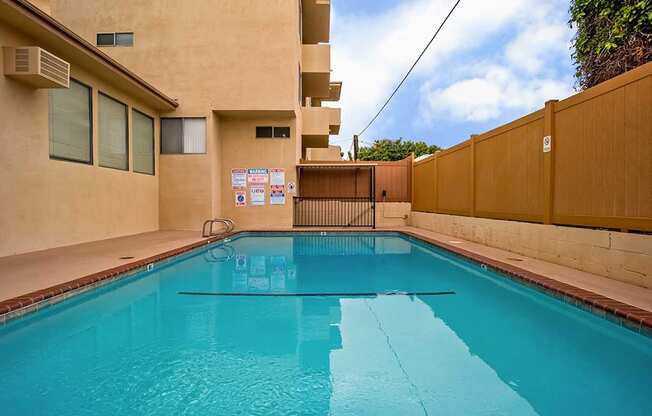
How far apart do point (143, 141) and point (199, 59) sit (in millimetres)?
3173

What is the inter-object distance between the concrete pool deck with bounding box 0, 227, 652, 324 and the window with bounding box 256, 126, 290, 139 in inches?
234

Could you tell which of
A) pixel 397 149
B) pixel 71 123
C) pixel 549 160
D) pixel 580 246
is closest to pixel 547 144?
pixel 549 160

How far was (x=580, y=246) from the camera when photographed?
5.36 metres

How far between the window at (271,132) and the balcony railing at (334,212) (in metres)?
2.40

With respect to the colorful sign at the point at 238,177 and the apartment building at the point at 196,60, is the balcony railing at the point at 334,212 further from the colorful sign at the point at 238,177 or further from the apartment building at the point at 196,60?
the apartment building at the point at 196,60

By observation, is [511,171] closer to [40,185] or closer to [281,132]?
[281,132]

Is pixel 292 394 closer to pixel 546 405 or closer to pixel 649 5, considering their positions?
pixel 546 405

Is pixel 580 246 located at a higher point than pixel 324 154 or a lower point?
lower

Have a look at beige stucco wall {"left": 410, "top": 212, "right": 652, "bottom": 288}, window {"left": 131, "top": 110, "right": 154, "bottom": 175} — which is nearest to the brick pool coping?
beige stucco wall {"left": 410, "top": 212, "right": 652, "bottom": 288}

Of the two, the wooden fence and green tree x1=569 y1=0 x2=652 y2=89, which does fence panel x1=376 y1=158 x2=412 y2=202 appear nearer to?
the wooden fence

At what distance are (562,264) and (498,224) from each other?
2.18 metres

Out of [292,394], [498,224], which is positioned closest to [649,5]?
[498,224]

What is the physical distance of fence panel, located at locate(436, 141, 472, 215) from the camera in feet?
31.6

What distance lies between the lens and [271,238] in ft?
37.3
